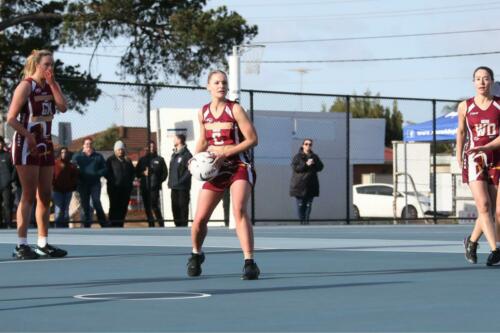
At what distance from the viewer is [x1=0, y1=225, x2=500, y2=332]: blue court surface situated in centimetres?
733

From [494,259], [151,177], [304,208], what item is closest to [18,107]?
[494,259]

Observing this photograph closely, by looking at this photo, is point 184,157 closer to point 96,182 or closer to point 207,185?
point 96,182

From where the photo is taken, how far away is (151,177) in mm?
25094

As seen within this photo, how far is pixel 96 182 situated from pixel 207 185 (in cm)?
1364

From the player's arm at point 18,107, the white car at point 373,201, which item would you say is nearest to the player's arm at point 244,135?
the player's arm at point 18,107

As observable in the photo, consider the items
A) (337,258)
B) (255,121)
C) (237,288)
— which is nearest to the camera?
(237,288)

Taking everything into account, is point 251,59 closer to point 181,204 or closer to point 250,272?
point 181,204

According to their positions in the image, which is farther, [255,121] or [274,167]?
[274,167]

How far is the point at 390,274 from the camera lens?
1105cm

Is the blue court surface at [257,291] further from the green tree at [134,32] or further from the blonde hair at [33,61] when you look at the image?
the green tree at [134,32]

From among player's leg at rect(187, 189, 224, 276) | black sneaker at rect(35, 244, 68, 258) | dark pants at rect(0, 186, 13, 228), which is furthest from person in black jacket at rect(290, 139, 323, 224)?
player's leg at rect(187, 189, 224, 276)

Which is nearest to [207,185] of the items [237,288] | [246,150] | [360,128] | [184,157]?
[246,150]

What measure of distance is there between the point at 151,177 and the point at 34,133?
12458mm

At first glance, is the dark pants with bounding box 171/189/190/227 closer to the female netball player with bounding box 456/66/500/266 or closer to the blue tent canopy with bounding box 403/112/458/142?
the blue tent canopy with bounding box 403/112/458/142
